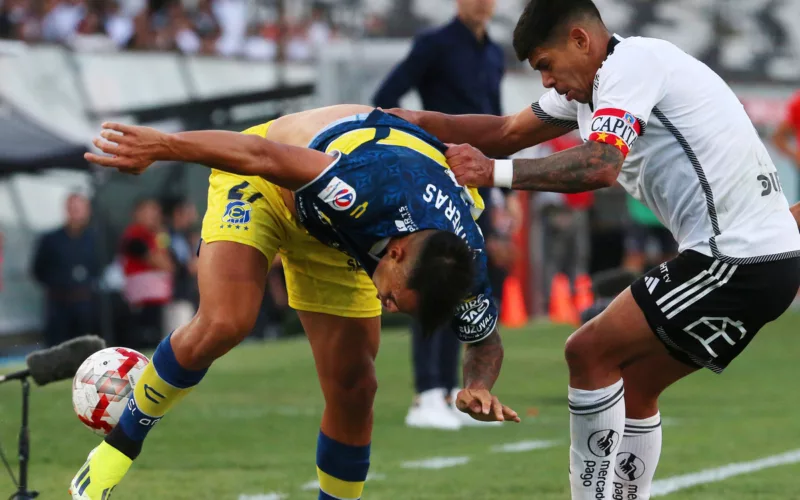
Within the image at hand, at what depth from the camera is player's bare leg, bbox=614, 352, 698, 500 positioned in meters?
5.15

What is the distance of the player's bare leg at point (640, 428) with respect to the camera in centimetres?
515

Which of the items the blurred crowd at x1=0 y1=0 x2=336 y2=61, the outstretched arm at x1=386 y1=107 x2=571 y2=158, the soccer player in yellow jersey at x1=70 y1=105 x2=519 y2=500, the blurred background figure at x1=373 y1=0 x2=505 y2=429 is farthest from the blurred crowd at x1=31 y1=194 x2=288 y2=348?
the soccer player in yellow jersey at x1=70 y1=105 x2=519 y2=500

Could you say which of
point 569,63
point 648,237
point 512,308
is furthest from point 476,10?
point 648,237

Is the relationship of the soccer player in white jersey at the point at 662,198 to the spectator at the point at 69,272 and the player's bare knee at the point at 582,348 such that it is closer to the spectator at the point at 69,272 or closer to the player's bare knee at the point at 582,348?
the player's bare knee at the point at 582,348

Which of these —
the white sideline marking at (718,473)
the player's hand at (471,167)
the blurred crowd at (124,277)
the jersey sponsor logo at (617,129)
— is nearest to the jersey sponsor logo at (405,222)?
the player's hand at (471,167)

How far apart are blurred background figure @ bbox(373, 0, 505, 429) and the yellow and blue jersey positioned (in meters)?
4.07

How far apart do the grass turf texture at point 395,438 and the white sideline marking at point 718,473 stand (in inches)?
3.8

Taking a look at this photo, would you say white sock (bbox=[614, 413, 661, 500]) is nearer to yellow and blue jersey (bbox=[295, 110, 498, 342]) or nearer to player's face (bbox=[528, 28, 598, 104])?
yellow and blue jersey (bbox=[295, 110, 498, 342])

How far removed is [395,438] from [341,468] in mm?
3138

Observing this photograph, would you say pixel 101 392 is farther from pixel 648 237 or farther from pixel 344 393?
pixel 648 237

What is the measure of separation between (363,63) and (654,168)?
48.4 ft

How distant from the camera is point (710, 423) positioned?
9375 mm

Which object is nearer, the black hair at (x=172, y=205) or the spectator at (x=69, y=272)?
the spectator at (x=69, y=272)

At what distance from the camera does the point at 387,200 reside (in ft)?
14.7
